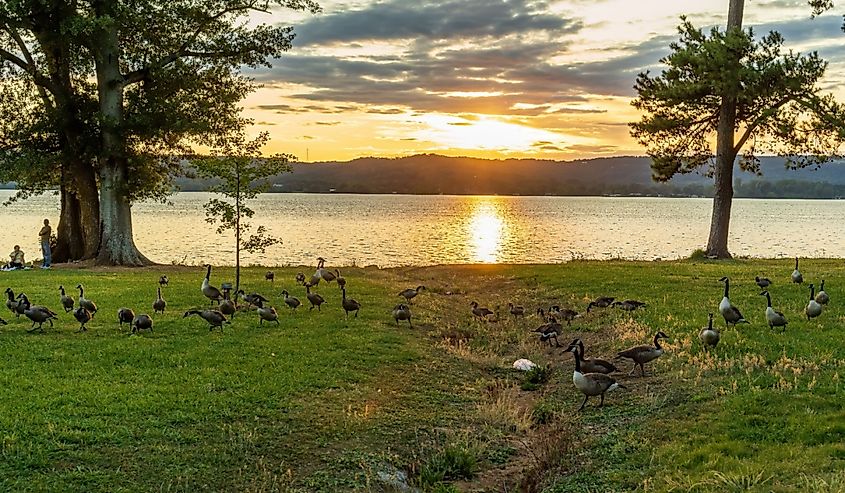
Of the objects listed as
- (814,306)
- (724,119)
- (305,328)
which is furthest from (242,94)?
(814,306)

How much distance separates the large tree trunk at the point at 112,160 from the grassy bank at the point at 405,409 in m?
15.1

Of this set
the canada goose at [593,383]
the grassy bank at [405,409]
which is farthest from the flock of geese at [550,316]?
the grassy bank at [405,409]

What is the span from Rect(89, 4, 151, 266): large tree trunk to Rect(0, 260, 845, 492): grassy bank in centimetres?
1507

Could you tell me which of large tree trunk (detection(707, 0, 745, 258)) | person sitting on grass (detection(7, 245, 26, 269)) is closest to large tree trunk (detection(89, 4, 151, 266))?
person sitting on grass (detection(7, 245, 26, 269))

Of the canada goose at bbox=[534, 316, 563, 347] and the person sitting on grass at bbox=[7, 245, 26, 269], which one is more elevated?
the person sitting on grass at bbox=[7, 245, 26, 269]

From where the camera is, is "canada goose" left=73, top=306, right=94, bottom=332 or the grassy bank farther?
"canada goose" left=73, top=306, right=94, bottom=332

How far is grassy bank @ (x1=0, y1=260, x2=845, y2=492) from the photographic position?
10.0 m

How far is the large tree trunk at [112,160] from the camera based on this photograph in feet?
112

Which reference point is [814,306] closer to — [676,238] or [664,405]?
[664,405]

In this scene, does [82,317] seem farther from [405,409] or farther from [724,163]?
[724,163]

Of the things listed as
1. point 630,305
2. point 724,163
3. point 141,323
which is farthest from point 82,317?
point 724,163

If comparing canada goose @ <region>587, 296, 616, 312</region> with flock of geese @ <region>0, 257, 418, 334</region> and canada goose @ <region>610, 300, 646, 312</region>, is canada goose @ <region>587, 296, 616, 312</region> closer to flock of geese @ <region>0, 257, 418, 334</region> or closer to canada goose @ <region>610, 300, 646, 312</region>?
canada goose @ <region>610, 300, 646, 312</region>

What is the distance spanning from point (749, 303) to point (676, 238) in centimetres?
6950

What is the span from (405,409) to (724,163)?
1209 inches
